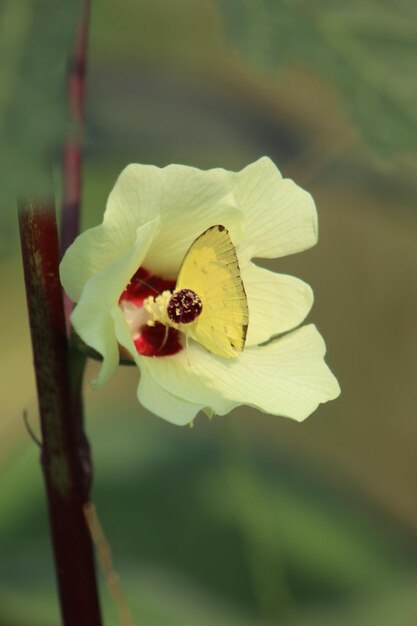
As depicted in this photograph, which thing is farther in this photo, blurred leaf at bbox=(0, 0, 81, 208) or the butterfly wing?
the butterfly wing

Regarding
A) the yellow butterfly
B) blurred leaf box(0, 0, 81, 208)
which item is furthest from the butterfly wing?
blurred leaf box(0, 0, 81, 208)

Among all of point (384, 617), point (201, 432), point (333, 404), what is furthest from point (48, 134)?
point (333, 404)

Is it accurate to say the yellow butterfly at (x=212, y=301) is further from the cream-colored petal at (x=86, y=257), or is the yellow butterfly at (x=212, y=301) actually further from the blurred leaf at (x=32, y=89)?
the blurred leaf at (x=32, y=89)

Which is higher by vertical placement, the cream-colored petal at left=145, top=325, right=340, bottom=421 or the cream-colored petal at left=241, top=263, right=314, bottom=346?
the cream-colored petal at left=241, top=263, right=314, bottom=346

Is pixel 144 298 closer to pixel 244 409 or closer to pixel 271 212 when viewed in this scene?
pixel 271 212

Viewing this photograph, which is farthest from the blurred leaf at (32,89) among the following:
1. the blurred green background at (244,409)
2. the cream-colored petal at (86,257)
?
the cream-colored petal at (86,257)

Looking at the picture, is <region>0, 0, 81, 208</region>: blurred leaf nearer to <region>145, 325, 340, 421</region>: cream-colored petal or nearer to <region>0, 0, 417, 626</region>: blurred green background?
<region>0, 0, 417, 626</region>: blurred green background
